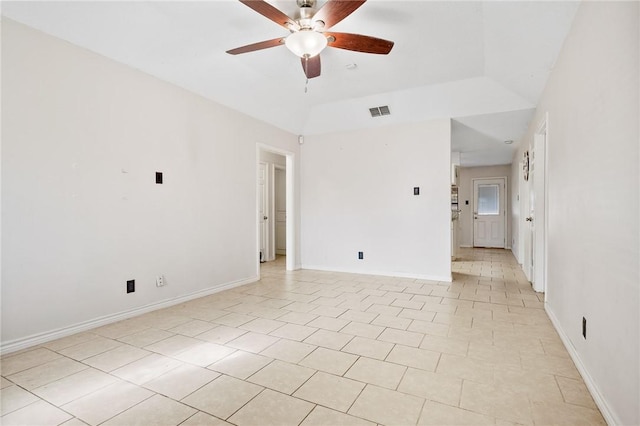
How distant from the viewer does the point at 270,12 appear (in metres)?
2.19

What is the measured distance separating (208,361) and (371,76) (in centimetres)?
352

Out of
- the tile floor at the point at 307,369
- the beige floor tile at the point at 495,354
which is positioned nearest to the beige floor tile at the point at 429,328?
the tile floor at the point at 307,369

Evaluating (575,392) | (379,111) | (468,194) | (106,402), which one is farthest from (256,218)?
(468,194)

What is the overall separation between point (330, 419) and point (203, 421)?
2.01 feet

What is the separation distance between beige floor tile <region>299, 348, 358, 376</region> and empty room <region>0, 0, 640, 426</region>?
0.02m

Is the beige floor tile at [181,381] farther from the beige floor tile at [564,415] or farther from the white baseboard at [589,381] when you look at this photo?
the white baseboard at [589,381]

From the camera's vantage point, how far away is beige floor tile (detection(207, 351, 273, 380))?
201cm

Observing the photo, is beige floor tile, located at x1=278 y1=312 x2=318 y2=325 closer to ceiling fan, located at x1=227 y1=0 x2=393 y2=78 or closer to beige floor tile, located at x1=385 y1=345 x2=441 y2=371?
beige floor tile, located at x1=385 y1=345 x2=441 y2=371

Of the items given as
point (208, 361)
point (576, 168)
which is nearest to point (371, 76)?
point (576, 168)

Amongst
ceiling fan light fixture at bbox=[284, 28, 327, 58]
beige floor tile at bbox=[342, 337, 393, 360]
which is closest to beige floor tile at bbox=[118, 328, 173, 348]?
beige floor tile at bbox=[342, 337, 393, 360]

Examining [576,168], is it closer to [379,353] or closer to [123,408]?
[379,353]

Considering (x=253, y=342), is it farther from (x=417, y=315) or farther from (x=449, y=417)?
(x=417, y=315)

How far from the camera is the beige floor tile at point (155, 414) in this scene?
153 cm

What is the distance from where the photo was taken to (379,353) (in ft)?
7.48
